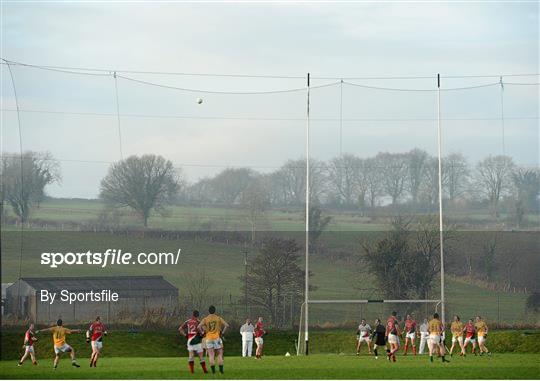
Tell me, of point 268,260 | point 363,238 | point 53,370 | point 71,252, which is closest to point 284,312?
point 268,260

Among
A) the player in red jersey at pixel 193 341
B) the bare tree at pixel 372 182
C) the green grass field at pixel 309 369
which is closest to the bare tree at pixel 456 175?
the bare tree at pixel 372 182

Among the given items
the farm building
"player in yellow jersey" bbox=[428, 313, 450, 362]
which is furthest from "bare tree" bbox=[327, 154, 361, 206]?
"player in yellow jersey" bbox=[428, 313, 450, 362]

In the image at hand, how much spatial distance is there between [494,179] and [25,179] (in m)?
22.3

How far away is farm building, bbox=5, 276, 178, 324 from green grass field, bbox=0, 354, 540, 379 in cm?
921

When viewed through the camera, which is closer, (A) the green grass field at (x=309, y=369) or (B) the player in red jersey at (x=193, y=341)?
(A) the green grass field at (x=309, y=369)

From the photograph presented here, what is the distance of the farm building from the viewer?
155ft

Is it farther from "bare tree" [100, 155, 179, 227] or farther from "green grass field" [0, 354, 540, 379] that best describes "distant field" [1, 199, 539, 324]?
"green grass field" [0, 354, 540, 379]

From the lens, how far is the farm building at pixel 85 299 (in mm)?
47312

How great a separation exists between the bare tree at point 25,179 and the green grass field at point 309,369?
13426mm

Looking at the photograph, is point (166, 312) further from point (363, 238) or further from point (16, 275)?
point (363, 238)

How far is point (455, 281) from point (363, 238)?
5229 mm

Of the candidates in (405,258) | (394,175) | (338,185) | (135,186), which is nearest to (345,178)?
(338,185)

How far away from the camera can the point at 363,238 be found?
56.2 metres

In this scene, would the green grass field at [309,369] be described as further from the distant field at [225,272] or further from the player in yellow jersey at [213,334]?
the distant field at [225,272]
